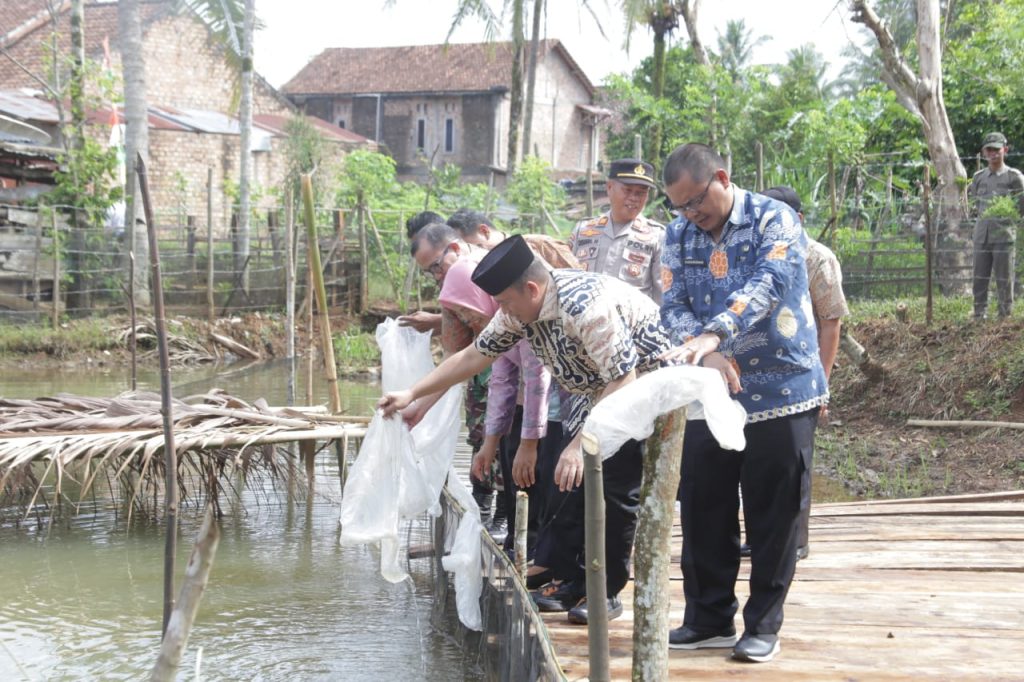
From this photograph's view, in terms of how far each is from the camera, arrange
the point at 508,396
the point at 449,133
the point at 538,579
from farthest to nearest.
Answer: the point at 449,133, the point at 508,396, the point at 538,579

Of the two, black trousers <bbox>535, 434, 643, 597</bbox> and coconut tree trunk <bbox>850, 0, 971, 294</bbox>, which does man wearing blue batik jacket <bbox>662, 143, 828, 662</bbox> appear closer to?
black trousers <bbox>535, 434, 643, 597</bbox>

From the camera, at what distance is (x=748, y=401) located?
343 cm

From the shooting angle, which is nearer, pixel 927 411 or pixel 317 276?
pixel 317 276

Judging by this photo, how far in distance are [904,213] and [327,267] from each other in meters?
8.18

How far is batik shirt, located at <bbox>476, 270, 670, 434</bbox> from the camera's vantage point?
3301 millimetres

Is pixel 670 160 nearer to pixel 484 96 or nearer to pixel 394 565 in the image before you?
pixel 394 565

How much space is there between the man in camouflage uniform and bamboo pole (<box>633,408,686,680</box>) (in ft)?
26.7

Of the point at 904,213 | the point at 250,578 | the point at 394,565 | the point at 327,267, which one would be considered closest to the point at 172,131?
the point at 327,267

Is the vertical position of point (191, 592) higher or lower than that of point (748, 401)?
lower

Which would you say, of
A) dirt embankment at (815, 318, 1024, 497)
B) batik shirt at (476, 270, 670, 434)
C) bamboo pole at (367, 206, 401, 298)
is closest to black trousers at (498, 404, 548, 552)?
batik shirt at (476, 270, 670, 434)

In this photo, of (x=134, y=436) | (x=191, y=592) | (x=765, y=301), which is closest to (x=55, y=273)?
(x=134, y=436)

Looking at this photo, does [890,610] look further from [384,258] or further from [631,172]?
[384,258]

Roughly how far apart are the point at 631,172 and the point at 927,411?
5.78 m

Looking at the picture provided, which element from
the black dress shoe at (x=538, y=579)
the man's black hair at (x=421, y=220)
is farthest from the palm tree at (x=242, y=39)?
the black dress shoe at (x=538, y=579)
